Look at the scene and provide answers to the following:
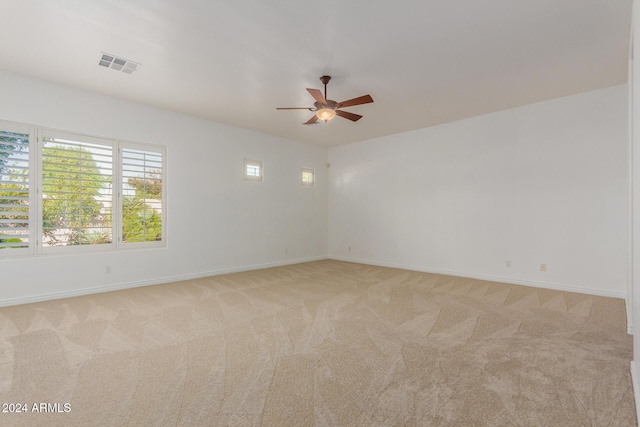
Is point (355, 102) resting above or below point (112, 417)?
above

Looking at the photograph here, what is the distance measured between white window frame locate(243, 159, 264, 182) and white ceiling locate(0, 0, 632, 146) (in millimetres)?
1674

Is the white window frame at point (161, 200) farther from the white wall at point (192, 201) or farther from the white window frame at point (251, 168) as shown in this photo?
the white window frame at point (251, 168)

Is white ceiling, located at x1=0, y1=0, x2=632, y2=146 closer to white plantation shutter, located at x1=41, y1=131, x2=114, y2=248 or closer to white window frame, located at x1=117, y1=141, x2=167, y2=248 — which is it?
white window frame, located at x1=117, y1=141, x2=167, y2=248

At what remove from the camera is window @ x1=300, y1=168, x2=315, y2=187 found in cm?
767

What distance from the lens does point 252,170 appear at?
6.62 m

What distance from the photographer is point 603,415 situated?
185 centimetres

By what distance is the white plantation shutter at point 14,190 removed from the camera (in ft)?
13.0

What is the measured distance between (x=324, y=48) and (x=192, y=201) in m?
3.76

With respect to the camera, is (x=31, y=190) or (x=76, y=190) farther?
(x=76, y=190)

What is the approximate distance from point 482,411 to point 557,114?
494 centimetres

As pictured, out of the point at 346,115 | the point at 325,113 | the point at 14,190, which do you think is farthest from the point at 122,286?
the point at 346,115

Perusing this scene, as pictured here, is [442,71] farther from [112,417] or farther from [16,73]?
[16,73]

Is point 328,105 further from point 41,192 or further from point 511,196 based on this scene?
point 41,192

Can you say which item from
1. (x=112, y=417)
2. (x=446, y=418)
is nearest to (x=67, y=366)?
(x=112, y=417)
